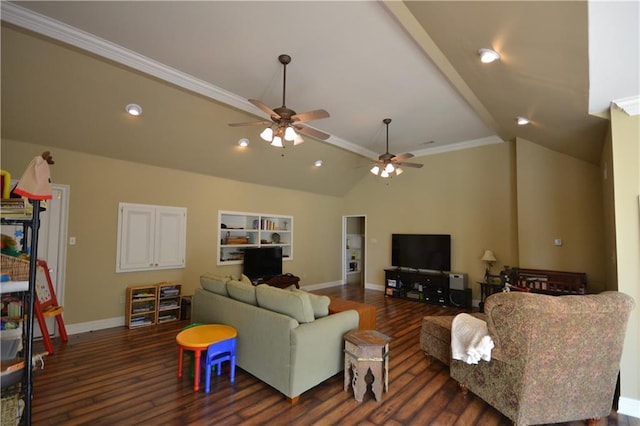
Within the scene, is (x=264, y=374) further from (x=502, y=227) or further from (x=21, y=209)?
(x=502, y=227)

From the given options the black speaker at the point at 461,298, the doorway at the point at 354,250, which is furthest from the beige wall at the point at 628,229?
the doorway at the point at 354,250

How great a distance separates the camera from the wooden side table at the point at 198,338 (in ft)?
8.96

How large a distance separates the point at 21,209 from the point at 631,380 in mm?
4753

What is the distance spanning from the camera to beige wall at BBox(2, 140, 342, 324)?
4258mm

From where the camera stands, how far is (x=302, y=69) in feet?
11.4

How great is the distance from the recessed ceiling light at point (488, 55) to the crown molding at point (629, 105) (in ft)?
3.79

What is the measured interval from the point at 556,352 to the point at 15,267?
3657 mm

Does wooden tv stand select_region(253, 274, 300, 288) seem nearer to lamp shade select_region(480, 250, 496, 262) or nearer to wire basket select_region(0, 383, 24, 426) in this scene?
lamp shade select_region(480, 250, 496, 262)

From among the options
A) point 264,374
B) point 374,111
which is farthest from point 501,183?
point 264,374

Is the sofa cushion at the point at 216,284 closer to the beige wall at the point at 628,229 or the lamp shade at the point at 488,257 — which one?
the beige wall at the point at 628,229

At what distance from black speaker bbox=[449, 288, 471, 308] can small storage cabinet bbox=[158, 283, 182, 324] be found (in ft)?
17.1

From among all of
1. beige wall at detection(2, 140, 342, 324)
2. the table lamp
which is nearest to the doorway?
beige wall at detection(2, 140, 342, 324)

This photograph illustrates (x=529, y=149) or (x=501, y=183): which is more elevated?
(x=529, y=149)

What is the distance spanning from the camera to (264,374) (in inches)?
111
